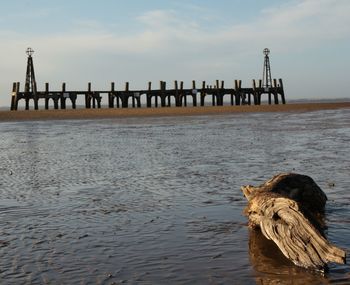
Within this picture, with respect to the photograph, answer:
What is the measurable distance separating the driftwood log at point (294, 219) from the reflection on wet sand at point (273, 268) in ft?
0.31

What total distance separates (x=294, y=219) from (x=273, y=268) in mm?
542

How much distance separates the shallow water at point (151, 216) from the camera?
457 cm

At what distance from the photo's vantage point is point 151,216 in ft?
21.9

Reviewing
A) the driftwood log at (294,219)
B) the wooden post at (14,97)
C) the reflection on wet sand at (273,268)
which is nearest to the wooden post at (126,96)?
the wooden post at (14,97)

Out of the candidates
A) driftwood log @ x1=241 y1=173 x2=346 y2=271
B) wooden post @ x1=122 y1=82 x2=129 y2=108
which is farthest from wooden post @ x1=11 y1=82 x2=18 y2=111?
driftwood log @ x1=241 y1=173 x2=346 y2=271

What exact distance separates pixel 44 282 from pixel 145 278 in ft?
2.85

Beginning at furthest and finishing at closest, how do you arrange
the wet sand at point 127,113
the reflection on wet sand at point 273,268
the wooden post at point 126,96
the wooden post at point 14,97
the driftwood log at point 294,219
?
1. the wooden post at point 126,96
2. the wooden post at point 14,97
3. the wet sand at point 127,113
4. the driftwood log at point 294,219
5. the reflection on wet sand at point 273,268

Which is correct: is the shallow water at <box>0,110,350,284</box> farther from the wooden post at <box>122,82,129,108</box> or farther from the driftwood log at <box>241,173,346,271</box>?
the wooden post at <box>122,82,129,108</box>

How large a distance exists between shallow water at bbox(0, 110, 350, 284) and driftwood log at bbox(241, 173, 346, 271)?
0.47 ft

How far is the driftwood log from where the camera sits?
444cm

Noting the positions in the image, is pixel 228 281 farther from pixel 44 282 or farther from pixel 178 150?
pixel 178 150

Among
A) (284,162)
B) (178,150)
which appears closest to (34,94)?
(178,150)

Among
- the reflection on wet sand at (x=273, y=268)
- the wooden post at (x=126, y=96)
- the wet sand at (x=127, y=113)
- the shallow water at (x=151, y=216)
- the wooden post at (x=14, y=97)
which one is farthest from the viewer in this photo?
the wooden post at (x=126, y=96)

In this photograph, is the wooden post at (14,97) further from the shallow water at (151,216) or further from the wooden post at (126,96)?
the shallow water at (151,216)
